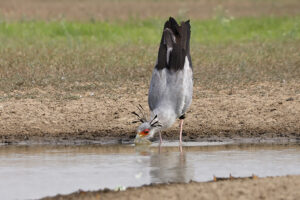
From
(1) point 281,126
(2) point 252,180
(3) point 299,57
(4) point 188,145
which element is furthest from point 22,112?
(3) point 299,57

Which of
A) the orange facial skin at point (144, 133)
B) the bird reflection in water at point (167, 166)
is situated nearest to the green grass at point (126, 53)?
the bird reflection in water at point (167, 166)

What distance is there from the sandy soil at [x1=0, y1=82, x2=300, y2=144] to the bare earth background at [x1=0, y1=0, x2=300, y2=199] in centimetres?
1

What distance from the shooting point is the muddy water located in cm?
747

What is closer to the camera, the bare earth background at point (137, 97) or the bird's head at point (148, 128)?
the bare earth background at point (137, 97)

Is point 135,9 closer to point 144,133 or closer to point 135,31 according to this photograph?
point 135,31

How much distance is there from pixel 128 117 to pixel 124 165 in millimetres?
2542

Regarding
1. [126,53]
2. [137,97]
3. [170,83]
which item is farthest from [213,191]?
[126,53]

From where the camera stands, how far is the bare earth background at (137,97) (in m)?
6.84

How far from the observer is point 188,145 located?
32.2 feet

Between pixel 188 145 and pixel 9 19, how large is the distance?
13119 millimetres

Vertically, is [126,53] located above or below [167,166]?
above

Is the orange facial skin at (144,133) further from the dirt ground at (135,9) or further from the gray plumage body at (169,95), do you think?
the dirt ground at (135,9)

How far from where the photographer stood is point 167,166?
8352 mm

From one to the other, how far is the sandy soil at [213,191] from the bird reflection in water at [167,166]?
2.69 ft
